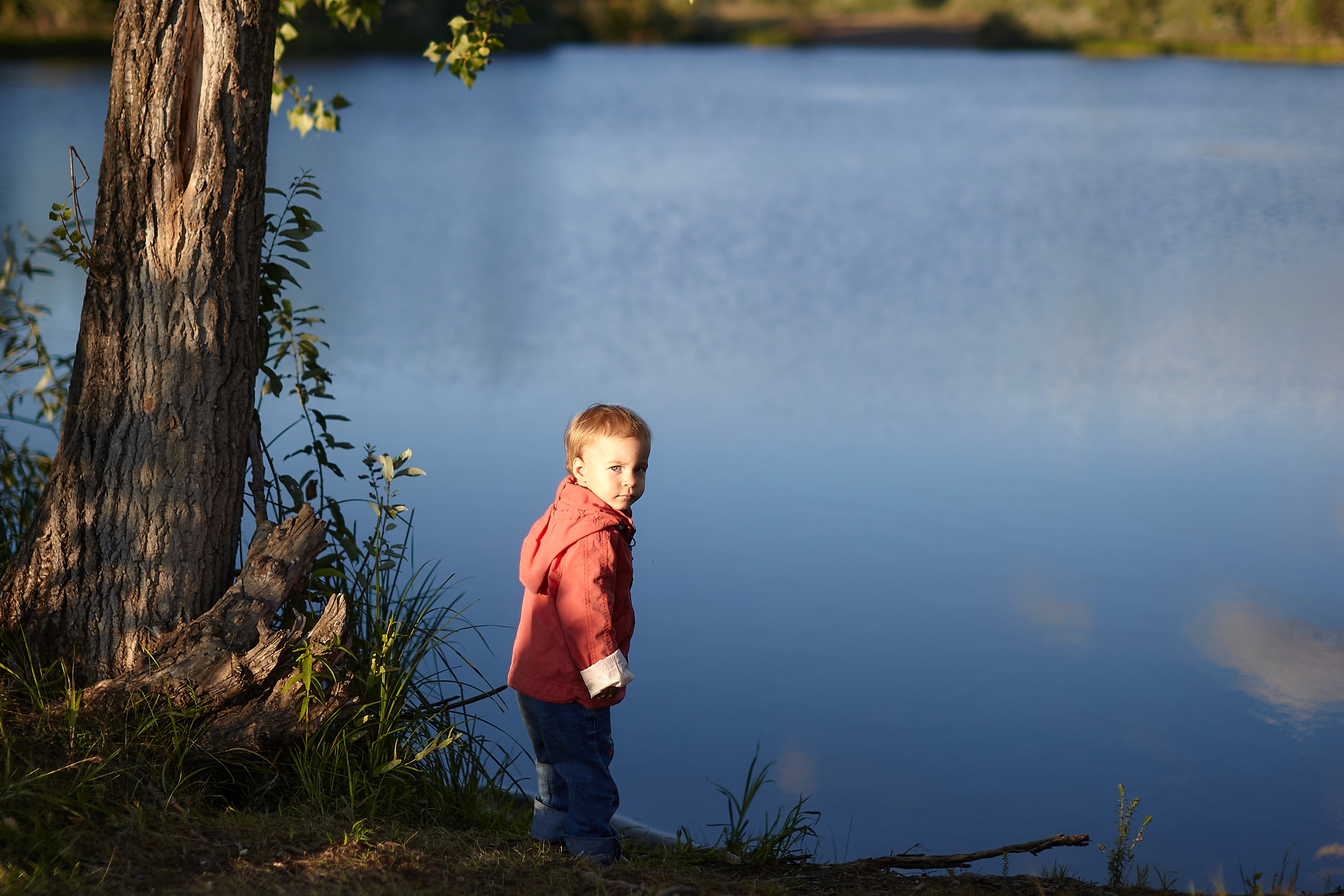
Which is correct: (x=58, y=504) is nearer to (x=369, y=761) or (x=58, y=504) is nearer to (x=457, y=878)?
(x=369, y=761)

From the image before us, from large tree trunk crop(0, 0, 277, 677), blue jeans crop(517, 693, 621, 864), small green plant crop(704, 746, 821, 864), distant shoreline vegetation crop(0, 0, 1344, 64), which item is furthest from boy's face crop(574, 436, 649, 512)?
distant shoreline vegetation crop(0, 0, 1344, 64)

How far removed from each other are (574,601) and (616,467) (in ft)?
1.01

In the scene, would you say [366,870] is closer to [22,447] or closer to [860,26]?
[22,447]

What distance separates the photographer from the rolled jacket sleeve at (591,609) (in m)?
2.43

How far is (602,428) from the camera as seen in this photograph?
8.29 ft

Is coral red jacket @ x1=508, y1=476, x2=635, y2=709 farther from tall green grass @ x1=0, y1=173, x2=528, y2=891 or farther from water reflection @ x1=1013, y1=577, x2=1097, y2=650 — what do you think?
water reflection @ x1=1013, y1=577, x2=1097, y2=650

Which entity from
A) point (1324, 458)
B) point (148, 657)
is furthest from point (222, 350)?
point (1324, 458)

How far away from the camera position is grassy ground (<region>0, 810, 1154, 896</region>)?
219 cm

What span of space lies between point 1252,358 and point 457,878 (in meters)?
6.92

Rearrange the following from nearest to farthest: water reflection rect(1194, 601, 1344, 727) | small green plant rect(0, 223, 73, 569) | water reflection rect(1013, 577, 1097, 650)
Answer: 1. small green plant rect(0, 223, 73, 569)
2. water reflection rect(1194, 601, 1344, 727)
3. water reflection rect(1013, 577, 1097, 650)

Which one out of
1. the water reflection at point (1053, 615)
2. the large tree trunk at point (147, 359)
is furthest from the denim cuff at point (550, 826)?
the water reflection at point (1053, 615)

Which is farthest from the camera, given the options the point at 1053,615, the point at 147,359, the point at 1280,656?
the point at 1053,615

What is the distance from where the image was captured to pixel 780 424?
627cm

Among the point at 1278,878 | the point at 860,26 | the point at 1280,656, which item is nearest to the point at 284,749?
the point at 1278,878
